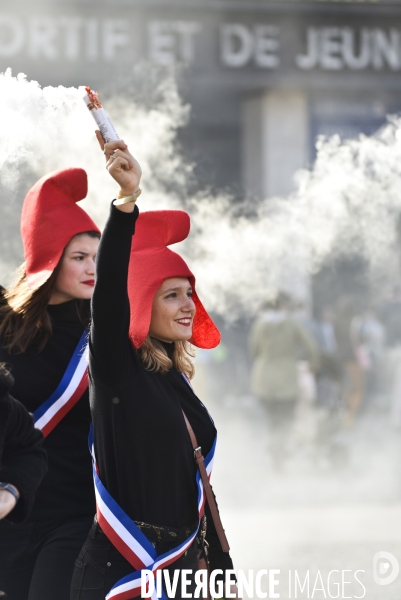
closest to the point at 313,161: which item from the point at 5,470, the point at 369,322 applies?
the point at 5,470

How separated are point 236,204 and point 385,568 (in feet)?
6.25

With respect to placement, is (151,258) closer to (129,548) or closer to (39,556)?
(129,548)

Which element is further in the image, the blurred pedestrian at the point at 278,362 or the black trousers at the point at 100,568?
the blurred pedestrian at the point at 278,362

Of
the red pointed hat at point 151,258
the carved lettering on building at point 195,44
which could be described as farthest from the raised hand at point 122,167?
the carved lettering on building at point 195,44

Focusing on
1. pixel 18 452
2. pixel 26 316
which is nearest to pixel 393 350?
pixel 26 316

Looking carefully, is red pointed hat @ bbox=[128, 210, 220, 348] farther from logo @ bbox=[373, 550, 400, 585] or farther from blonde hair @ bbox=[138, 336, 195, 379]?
logo @ bbox=[373, 550, 400, 585]

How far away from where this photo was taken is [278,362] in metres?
7.91

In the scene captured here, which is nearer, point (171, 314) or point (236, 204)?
Answer: point (171, 314)

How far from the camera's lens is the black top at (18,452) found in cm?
226

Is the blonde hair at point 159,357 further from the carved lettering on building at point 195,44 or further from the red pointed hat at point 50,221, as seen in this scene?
the carved lettering on building at point 195,44

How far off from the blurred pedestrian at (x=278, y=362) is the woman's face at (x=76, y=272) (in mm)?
4445

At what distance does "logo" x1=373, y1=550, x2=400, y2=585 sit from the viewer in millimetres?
4867

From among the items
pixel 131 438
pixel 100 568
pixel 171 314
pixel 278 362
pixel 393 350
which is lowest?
pixel 100 568

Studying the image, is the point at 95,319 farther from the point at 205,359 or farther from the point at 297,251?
the point at 205,359
